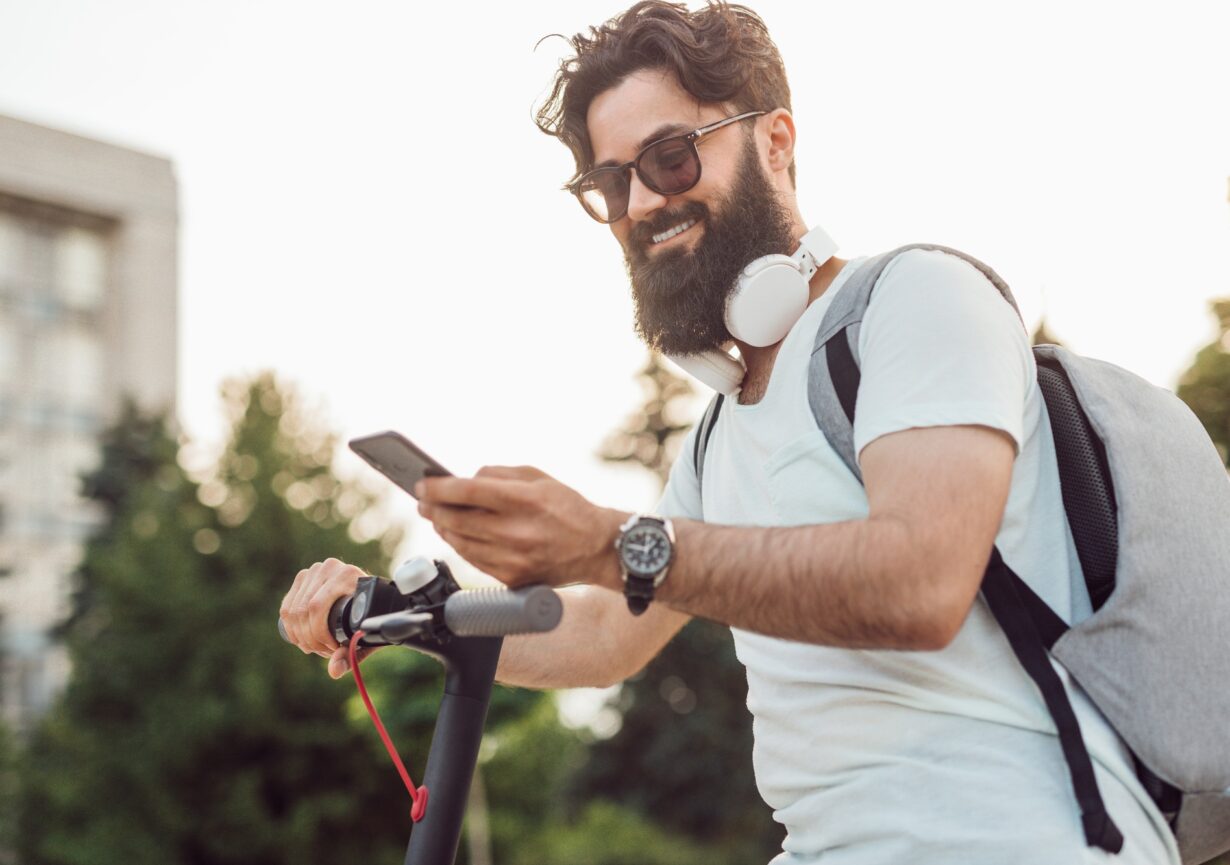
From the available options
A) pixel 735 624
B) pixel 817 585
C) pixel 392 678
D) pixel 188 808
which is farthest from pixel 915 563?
pixel 188 808

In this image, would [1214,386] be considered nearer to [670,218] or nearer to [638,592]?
[670,218]

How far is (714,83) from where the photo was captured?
2.35 m

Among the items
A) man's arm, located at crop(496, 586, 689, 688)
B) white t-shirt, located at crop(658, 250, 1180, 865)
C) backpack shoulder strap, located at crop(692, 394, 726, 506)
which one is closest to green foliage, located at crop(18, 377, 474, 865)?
man's arm, located at crop(496, 586, 689, 688)

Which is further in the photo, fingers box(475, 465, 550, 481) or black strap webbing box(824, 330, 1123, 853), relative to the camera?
black strap webbing box(824, 330, 1123, 853)

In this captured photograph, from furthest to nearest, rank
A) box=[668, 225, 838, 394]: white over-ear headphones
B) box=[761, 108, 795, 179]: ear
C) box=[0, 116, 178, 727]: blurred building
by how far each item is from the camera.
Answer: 1. box=[0, 116, 178, 727]: blurred building
2. box=[761, 108, 795, 179]: ear
3. box=[668, 225, 838, 394]: white over-ear headphones

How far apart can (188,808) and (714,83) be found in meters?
24.3

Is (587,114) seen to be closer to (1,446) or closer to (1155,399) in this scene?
(1155,399)

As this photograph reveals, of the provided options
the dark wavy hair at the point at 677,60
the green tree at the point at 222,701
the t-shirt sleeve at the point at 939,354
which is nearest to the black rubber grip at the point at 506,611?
the t-shirt sleeve at the point at 939,354

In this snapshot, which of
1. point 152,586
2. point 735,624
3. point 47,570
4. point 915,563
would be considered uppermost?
point 915,563

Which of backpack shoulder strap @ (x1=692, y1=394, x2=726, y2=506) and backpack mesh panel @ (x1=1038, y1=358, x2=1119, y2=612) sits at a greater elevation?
backpack mesh panel @ (x1=1038, y1=358, x2=1119, y2=612)

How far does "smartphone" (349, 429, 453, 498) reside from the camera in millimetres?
1368

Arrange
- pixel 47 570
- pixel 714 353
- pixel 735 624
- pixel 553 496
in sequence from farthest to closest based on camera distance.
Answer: pixel 47 570
pixel 714 353
pixel 735 624
pixel 553 496

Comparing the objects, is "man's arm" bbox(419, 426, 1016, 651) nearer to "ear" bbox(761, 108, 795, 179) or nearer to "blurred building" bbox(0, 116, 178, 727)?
"ear" bbox(761, 108, 795, 179)

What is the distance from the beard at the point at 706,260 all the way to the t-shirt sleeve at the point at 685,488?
0.22 metres
